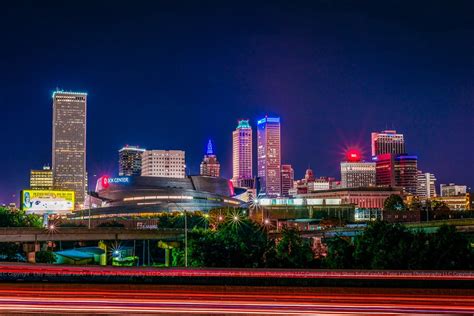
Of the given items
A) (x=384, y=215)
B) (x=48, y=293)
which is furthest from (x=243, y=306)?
(x=384, y=215)

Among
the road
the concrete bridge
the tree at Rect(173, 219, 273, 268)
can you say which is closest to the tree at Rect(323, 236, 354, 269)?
the tree at Rect(173, 219, 273, 268)

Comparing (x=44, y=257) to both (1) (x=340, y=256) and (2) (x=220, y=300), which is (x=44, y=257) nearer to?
(1) (x=340, y=256)

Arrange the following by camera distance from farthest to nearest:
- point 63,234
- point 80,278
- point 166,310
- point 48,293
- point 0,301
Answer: point 63,234 < point 80,278 < point 48,293 < point 0,301 < point 166,310

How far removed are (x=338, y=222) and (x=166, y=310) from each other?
502 ft

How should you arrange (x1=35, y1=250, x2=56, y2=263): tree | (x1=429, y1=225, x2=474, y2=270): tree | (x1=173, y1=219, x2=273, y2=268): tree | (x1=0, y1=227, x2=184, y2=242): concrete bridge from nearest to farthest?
(x1=429, y1=225, x2=474, y2=270): tree
(x1=173, y1=219, x2=273, y2=268): tree
(x1=35, y1=250, x2=56, y2=263): tree
(x1=0, y1=227, x2=184, y2=242): concrete bridge

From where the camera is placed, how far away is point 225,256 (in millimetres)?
68000

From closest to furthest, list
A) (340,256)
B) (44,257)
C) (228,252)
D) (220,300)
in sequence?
(220,300) → (340,256) → (228,252) → (44,257)

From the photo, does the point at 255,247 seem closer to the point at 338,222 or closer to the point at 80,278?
the point at 80,278

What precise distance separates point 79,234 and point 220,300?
8710 cm

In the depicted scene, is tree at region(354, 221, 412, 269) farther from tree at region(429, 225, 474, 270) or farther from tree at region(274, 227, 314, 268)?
tree at region(274, 227, 314, 268)

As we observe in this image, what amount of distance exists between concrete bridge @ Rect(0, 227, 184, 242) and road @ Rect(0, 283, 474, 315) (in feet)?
240

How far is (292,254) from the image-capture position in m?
64.6

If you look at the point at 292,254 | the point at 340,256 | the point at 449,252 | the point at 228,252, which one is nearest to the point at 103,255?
the point at 228,252

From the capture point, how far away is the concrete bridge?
102 meters
